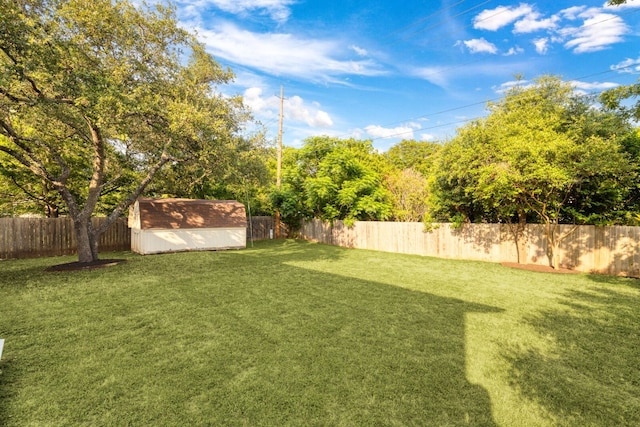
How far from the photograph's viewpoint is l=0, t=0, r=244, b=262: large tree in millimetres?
7023

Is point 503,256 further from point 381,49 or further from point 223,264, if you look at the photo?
point 381,49

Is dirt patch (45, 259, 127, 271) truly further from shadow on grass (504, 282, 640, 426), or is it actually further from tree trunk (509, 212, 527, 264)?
tree trunk (509, 212, 527, 264)

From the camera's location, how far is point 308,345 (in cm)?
403

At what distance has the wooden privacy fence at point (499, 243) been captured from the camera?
884 centimetres

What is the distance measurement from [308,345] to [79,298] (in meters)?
5.31

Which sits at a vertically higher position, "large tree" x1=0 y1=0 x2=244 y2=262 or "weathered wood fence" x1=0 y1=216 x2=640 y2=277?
"large tree" x1=0 y1=0 x2=244 y2=262

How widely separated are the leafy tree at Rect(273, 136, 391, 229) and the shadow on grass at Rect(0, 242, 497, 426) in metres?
11.8

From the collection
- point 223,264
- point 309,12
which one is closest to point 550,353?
point 223,264

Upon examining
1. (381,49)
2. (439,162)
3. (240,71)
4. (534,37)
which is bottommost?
(439,162)

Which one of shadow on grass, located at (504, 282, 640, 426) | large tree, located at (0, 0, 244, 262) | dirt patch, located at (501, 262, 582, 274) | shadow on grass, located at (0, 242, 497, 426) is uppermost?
large tree, located at (0, 0, 244, 262)

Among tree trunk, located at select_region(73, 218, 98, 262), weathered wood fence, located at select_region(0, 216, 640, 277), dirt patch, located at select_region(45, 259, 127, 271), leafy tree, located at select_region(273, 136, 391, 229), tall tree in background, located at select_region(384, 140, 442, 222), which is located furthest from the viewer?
leafy tree, located at select_region(273, 136, 391, 229)

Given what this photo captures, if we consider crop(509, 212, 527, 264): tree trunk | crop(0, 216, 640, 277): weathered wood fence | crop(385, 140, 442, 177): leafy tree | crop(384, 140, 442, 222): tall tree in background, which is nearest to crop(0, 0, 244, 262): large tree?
crop(0, 216, 640, 277): weathered wood fence

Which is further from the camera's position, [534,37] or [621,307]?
[534,37]

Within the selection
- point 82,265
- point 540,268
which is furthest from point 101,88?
point 540,268
